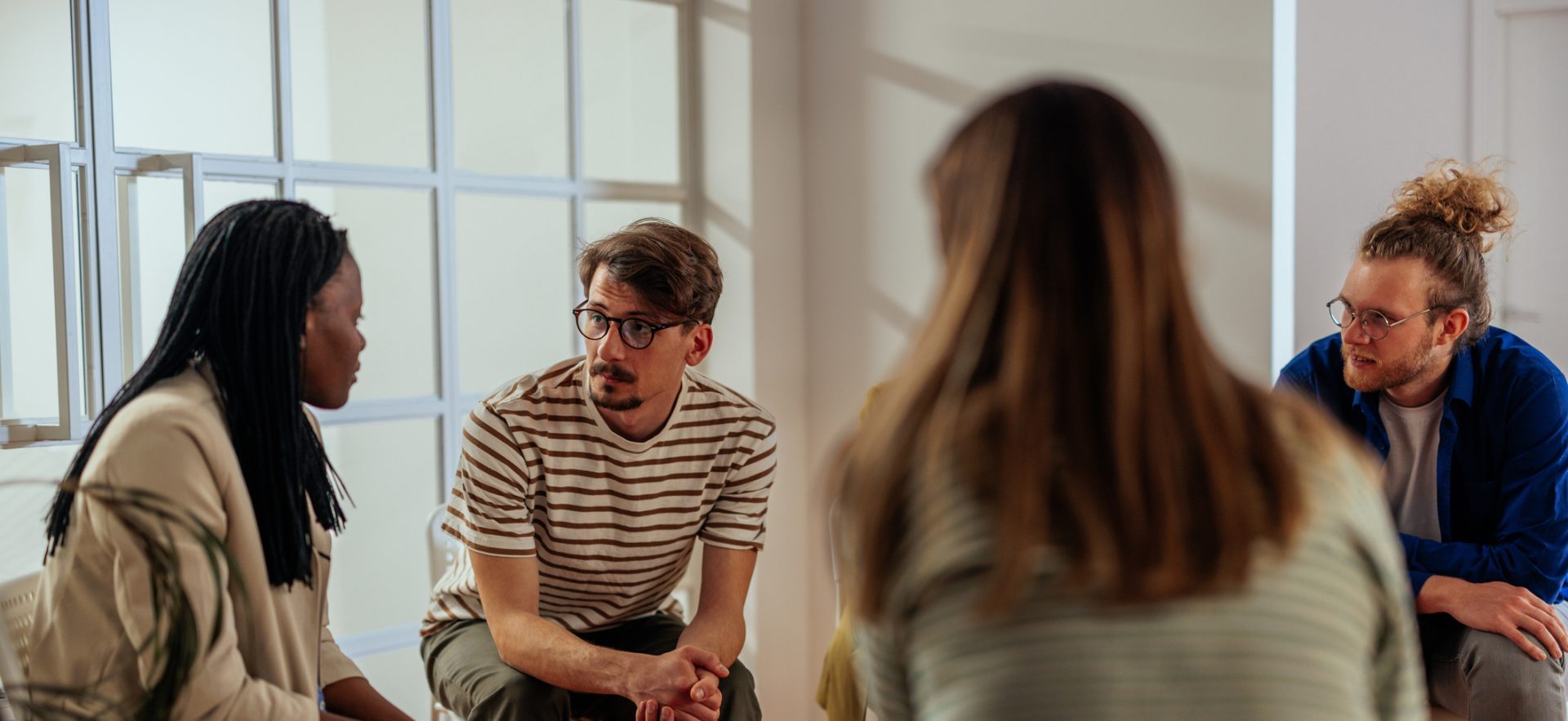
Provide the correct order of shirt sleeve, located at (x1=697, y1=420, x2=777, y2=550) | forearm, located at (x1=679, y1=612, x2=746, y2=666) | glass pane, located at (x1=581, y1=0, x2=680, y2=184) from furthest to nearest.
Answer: glass pane, located at (x1=581, y1=0, x2=680, y2=184) < shirt sleeve, located at (x1=697, y1=420, x2=777, y2=550) < forearm, located at (x1=679, y1=612, x2=746, y2=666)

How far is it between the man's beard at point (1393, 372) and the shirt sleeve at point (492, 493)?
1474mm

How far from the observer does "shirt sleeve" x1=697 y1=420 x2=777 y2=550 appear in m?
2.15

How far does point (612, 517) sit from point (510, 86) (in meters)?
1.54

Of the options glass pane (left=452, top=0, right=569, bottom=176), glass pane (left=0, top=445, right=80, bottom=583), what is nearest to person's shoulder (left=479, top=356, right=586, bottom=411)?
glass pane (left=0, top=445, right=80, bottom=583)

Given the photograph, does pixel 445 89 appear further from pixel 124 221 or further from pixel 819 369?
pixel 819 369

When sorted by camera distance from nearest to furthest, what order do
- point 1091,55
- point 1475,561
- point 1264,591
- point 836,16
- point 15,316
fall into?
point 1264,591 < point 1475,561 < point 15,316 < point 1091,55 < point 836,16

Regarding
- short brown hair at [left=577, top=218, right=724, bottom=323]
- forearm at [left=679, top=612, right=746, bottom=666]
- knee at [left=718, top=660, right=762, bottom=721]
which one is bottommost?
knee at [left=718, top=660, right=762, bottom=721]

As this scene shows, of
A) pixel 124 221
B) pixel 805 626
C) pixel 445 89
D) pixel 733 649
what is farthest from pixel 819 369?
pixel 124 221

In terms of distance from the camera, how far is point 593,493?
2.06 meters

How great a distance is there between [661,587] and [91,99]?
1.49 meters

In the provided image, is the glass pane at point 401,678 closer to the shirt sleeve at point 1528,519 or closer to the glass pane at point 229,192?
the glass pane at point 229,192

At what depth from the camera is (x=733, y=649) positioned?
2.10 meters

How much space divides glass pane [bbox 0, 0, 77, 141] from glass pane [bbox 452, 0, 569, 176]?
88 centimetres

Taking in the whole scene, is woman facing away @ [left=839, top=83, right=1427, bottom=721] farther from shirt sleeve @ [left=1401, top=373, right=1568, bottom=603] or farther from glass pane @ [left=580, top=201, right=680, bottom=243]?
glass pane @ [left=580, top=201, right=680, bottom=243]
